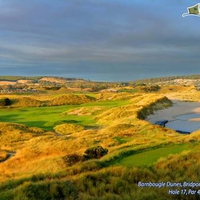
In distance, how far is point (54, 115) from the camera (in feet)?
138

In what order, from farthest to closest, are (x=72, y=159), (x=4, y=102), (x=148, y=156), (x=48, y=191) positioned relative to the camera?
(x=4, y=102) < (x=72, y=159) < (x=148, y=156) < (x=48, y=191)

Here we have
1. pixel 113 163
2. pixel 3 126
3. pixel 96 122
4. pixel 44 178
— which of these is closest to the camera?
pixel 44 178

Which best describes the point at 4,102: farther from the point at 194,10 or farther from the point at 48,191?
the point at 48,191

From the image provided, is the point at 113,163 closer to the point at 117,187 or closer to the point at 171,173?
the point at 171,173

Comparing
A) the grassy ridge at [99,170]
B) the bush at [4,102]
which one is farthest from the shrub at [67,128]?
the bush at [4,102]

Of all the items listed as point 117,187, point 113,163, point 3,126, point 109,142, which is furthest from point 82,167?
point 3,126

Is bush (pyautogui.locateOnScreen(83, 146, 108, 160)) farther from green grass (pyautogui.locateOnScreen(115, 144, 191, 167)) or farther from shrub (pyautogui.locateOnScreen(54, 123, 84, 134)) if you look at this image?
shrub (pyautogui.locateOnScreen(54, 123, 84, 134))

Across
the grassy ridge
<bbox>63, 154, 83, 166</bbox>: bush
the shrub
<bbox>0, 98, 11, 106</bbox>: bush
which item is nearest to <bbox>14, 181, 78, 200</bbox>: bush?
the grassy ridge

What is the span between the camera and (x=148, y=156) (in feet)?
42.2

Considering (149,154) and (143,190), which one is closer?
(143,190)

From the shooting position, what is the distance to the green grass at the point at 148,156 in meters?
11.7

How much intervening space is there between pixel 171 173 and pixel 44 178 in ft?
12.4

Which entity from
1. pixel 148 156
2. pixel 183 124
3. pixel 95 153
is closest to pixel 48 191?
pixel 148 156

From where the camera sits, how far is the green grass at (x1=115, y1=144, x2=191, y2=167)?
11746mm
